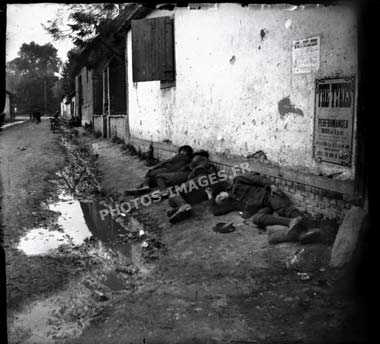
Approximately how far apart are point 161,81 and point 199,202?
4.96 m

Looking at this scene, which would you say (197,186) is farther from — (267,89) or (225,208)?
(267,89)

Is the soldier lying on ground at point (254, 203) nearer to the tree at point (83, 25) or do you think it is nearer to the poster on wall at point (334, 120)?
the poster on wall at point (334, 120)

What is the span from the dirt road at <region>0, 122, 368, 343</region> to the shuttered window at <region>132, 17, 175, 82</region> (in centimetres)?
447

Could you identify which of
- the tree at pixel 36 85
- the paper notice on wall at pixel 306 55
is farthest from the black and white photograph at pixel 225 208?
the tree at pixel 36 85

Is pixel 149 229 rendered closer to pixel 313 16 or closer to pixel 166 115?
pixel 313 16

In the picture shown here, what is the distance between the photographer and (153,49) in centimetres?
1073

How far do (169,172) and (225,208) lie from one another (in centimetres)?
217

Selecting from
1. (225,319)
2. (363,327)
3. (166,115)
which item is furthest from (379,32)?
(166,115)

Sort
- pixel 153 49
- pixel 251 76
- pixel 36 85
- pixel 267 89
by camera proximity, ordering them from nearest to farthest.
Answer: pixel 267 89, pixel 251 76, pixel 153 49, pixel 36 85

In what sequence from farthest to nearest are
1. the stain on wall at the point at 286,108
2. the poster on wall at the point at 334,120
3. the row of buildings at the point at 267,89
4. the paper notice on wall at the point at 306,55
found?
the stain on wall at the point at 286,108
the paper notice on wall at the point at 306,55
the row of buildings at the point at 267,89
the poster on wall at the point at 334,120

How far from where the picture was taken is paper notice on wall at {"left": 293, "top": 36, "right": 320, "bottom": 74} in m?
5.44

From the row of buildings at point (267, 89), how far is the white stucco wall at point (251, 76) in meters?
0.02

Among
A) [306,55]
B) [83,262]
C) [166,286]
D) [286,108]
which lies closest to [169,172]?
[286,108]

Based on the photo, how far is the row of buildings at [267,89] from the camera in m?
5.07
